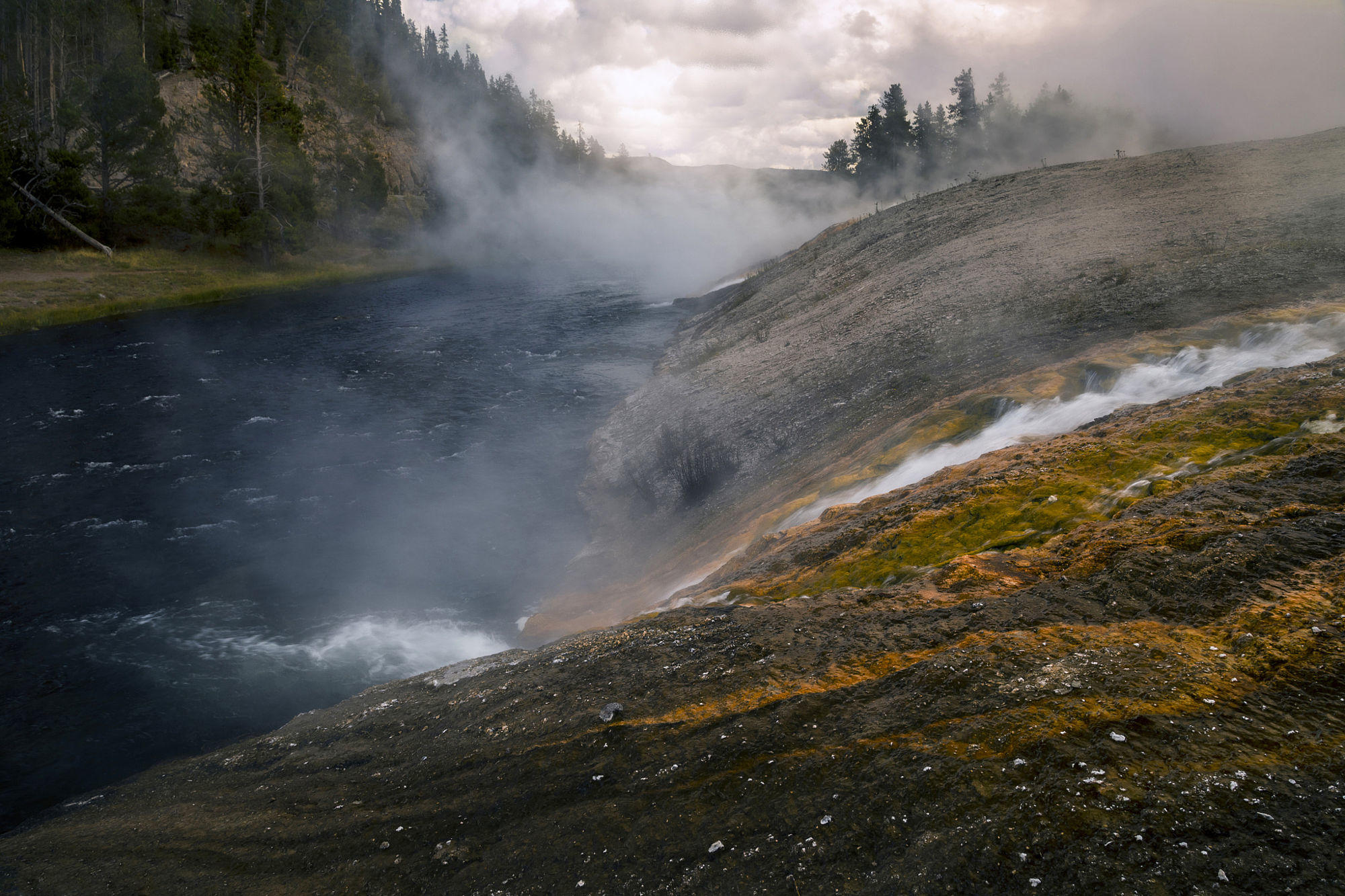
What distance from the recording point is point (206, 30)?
194 feet

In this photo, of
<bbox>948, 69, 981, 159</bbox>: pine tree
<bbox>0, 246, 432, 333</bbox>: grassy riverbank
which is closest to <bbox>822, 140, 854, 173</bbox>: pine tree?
<bbox>948, 69, 981, 159</bbox>: pine tree

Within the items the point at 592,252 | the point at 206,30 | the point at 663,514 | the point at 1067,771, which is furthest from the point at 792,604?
the point at 592,252

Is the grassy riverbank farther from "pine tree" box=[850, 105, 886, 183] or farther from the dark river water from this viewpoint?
"pine tree" box=[850, 105, 886, 183]

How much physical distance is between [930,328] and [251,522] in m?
16.4

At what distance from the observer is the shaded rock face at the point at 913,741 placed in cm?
360

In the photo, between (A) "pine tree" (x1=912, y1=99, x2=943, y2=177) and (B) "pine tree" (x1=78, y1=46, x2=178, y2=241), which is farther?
(A) "pine tree" (x1=912, y1=99, x2=943, y2=177)

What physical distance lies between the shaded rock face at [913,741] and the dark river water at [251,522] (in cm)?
301

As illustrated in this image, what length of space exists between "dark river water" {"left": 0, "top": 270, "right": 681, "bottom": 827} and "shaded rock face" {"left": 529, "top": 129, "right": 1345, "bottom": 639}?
77.4 inches

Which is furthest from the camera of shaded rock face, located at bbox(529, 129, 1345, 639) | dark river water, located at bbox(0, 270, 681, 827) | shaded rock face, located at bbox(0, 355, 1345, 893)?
shaded rock face, located at bbox(529, 129, 1345, 639)

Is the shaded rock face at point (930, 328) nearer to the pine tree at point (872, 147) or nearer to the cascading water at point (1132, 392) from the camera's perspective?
the cascading water at point (1132, 392)

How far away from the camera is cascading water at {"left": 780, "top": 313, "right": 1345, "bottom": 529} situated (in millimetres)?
10039

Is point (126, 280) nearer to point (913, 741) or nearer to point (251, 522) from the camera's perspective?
point (251, 522)

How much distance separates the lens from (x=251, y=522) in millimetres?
16500

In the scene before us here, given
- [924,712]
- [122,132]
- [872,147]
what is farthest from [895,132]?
[924,712]
